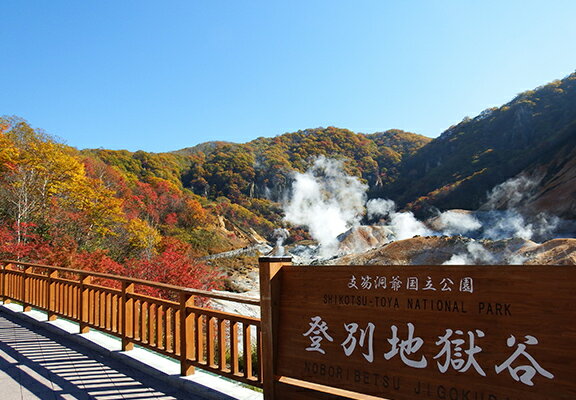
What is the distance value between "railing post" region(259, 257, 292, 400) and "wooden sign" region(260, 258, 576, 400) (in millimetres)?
36

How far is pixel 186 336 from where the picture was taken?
12.7ft

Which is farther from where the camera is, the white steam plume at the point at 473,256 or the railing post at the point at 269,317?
the white steam plume at the point at 473,256

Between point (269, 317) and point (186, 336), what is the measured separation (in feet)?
4.51

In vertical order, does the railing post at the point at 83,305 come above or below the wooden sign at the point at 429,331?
below

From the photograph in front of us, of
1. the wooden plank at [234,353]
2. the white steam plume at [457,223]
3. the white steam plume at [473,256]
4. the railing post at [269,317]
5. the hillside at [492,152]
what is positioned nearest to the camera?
the railing post at [269,317]

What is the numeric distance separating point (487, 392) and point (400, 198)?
73.2m

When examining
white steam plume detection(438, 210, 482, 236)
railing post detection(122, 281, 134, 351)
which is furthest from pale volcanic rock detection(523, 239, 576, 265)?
white steam plume detection(438, 210, 482, 236)

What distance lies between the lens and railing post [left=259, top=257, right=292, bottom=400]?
293cm

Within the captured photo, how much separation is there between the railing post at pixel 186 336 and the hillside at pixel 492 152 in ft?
139

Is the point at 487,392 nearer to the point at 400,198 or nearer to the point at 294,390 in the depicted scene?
the point at 294,390

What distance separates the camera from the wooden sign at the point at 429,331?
1.93 metres

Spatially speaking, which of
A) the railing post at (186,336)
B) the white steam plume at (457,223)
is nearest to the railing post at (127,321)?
the railing post at (186,336)

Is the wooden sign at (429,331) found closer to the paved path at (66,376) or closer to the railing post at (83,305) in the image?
the paved path at (66,376)

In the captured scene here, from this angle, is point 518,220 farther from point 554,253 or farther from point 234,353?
point 234,353
